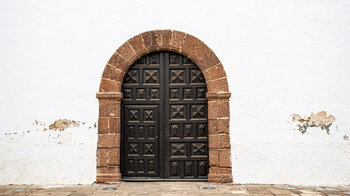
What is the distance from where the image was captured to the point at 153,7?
4.75 meters

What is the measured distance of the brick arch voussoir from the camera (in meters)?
4.59

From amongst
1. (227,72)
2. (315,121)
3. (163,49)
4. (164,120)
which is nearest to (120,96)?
(164,120)

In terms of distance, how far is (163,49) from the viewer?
471 centimetres

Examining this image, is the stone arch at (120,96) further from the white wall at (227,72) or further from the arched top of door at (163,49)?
the white wall at (227,72)

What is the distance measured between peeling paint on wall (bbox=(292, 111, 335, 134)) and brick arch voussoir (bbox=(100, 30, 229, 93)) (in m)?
1.16

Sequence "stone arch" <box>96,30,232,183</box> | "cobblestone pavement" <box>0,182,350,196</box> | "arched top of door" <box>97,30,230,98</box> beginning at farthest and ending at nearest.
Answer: "arched top of door" <box>97,30,230,98</box>, "stone arch" <box>96,30,232,183</box>, "cobblestone pavement" <box>0,182,350,196</box>

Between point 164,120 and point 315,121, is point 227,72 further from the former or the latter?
point 315,121

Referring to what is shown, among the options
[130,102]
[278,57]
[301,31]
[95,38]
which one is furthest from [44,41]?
[301,31]

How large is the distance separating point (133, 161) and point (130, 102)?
35.2 inches

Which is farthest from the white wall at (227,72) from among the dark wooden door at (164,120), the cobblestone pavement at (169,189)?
the dark wooden door at (164,120)

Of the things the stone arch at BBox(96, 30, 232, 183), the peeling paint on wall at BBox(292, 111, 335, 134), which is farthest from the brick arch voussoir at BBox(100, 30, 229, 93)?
the peeling paint on wall at BBox(292, 111, 335, 134)

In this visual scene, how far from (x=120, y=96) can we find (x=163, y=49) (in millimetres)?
968

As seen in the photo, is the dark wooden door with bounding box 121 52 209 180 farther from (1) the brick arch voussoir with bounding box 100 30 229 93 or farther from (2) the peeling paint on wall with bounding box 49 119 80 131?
(2) the peeling paint on wall with bounding box 49 119 80 131

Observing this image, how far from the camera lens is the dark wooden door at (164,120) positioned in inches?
183
